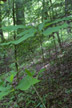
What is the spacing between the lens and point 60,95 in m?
3.22

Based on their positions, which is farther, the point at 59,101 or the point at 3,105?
the point at 3,105

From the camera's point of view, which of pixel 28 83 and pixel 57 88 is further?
pixel 57 88

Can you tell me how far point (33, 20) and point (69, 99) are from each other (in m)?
2.21

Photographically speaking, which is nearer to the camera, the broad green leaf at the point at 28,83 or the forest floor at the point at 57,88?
the broad green leaf at the point at 28,83

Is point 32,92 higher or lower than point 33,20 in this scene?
lower

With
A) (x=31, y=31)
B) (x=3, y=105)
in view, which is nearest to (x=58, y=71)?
(x=3, y=105)

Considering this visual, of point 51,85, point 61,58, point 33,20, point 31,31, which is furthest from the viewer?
point 61,58

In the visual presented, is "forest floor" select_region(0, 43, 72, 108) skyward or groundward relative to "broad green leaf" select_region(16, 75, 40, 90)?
groundward

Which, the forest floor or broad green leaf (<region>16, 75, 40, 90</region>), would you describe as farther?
the forest floor

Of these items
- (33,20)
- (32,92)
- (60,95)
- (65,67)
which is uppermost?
(33,20)

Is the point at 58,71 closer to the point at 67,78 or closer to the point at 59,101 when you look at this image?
the point at 67,78

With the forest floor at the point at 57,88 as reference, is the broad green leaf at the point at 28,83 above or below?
above

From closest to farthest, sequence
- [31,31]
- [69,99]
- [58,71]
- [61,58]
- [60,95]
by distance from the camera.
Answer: [31,31]
[69,99]
[60,95]
[58,71]
[61,58]

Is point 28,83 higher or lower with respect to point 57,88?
higher
